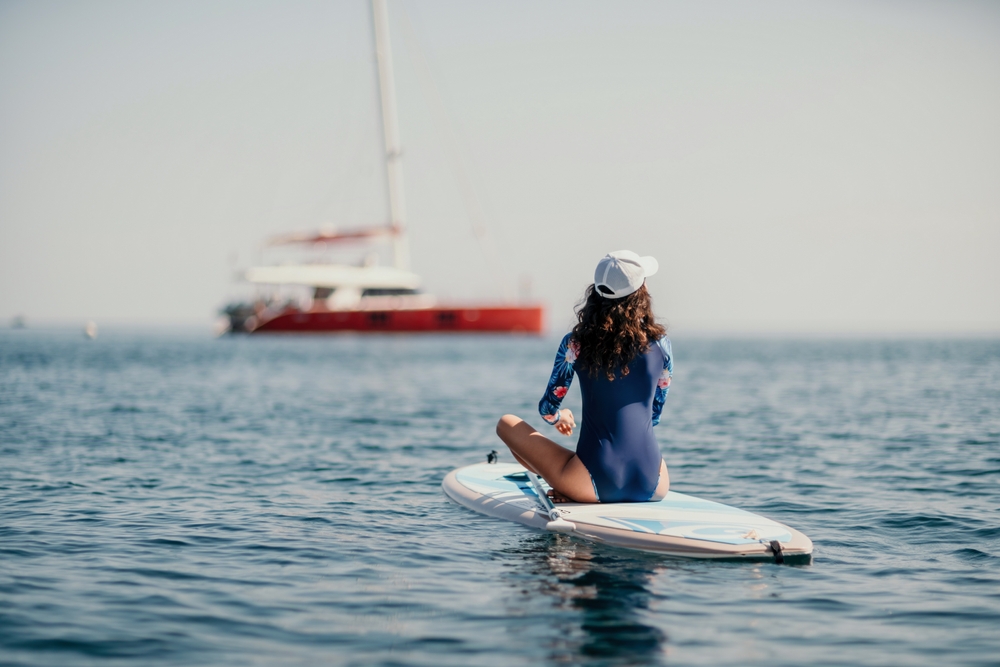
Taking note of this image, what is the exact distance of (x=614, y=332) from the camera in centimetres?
538

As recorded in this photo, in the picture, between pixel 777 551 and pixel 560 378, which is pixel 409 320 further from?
pixel 777 551

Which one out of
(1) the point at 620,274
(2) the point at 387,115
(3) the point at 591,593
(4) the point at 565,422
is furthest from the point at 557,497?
(2) the point at 387,115

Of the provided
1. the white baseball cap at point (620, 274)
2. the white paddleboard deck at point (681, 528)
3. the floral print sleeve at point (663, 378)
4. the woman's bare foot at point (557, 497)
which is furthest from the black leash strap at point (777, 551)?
the white baseball cap at point (620, 274)

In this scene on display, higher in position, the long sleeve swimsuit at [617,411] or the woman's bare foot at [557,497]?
the long sleeve swimsuit at [617,411]

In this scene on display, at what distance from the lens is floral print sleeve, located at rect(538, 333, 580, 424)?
5.52 m

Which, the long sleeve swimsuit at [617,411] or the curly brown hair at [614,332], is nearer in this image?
the curly brown hair at [614,332]

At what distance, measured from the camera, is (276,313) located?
186 ft

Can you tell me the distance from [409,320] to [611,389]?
2030 inches

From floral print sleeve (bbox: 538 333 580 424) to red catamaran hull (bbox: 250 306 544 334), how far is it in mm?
50100

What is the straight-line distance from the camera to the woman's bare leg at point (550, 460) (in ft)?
19.2

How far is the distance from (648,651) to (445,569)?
1.75 m

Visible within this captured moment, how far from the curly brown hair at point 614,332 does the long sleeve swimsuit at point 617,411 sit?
5 cm

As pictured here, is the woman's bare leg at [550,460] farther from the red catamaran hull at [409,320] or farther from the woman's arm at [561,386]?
the red catamaran hull at [409,320]

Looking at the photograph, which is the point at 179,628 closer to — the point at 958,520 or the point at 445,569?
the point at 445,569
